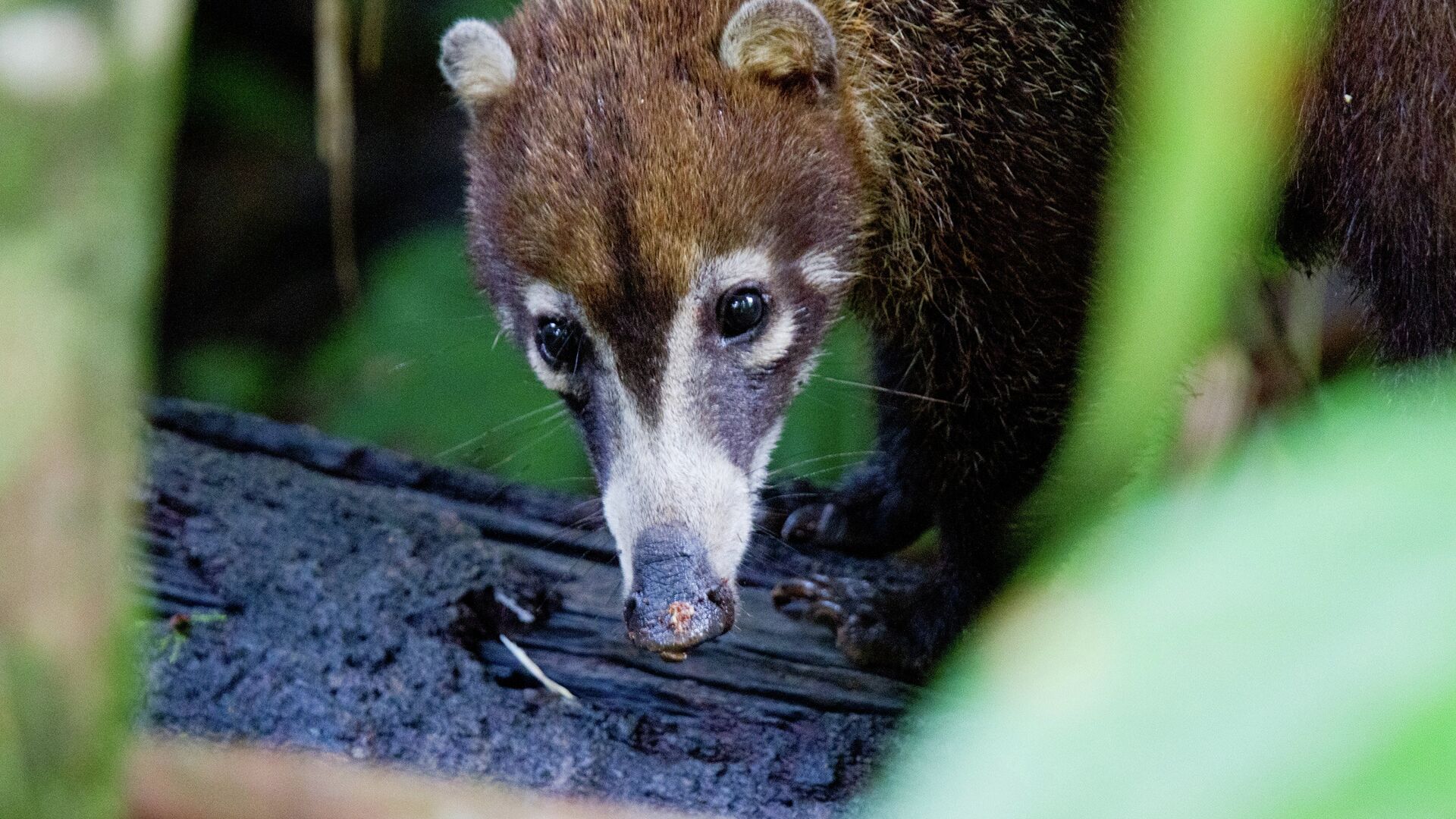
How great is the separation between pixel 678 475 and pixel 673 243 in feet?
1.61

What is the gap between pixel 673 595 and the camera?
270 centimetres

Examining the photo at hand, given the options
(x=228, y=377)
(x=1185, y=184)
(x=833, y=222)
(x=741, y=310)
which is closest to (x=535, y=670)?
(x=741, y=310)

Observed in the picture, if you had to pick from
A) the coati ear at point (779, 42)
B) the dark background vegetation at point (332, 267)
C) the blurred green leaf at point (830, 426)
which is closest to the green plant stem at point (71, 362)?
the coati ear at point (779, 42)

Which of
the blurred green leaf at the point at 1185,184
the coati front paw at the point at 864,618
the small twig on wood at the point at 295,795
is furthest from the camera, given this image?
the coati front paw at the point at 864,618

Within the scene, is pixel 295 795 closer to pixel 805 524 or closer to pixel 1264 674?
pixel 1264 674

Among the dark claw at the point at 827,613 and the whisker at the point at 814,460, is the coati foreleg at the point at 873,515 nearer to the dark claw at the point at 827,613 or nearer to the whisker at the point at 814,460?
the whisker at the point at 814,460

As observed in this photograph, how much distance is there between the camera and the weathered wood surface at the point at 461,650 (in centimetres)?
293

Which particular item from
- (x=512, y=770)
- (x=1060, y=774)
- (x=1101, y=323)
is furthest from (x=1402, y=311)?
(x=1060, y=774)

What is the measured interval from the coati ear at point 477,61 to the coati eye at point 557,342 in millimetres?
606

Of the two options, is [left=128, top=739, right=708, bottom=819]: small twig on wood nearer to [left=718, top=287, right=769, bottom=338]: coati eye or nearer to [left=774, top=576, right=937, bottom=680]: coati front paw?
[left=718, top=287, right=769, bottom=338]: coati eye

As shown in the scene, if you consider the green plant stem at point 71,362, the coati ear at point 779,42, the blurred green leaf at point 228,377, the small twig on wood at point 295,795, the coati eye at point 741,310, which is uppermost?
the green plant stem at point 71,362

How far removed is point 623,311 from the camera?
289 centimetres

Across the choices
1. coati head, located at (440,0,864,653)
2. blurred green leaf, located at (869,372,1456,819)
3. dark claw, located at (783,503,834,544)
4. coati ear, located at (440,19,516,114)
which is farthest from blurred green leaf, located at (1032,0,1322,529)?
dark claw, located at (783,503,834,544)

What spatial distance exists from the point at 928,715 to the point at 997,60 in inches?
61.0
